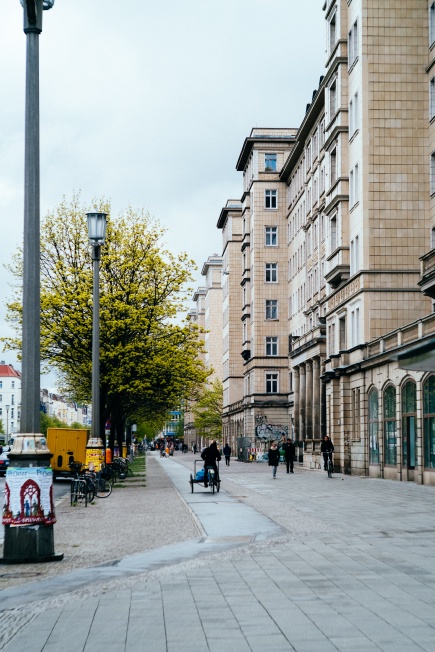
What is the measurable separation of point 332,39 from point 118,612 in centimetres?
4651

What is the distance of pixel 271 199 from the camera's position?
92.1 m

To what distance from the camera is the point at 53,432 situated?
45125mm

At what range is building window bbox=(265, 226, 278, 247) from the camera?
9244cm

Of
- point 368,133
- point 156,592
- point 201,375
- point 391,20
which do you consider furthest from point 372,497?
point 391,20

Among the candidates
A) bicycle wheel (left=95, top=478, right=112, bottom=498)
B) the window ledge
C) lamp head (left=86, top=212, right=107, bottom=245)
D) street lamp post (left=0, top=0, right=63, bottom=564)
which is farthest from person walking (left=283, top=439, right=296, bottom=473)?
street lamp post (left=0, top=0, right=63, bottom=564)

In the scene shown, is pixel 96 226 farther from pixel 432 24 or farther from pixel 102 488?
pixel 432 24

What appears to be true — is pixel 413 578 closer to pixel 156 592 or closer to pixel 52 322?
pixel 156 592

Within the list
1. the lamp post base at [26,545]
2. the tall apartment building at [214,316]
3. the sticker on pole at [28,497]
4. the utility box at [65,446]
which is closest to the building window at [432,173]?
the utility box at [65,446]

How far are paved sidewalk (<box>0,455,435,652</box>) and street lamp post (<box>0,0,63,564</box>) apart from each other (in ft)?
4.08

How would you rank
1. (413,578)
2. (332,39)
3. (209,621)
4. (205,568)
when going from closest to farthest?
(209,621)
(413,578)
(205,568)
(332,39)

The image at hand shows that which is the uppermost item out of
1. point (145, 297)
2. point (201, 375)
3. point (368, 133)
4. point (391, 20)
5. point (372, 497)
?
point (391, 20)

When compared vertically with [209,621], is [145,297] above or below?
above

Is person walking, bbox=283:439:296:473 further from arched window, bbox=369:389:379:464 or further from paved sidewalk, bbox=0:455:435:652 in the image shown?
paved sidewalk, bbox=0:455:435:652

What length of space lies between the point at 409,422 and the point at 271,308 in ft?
182
